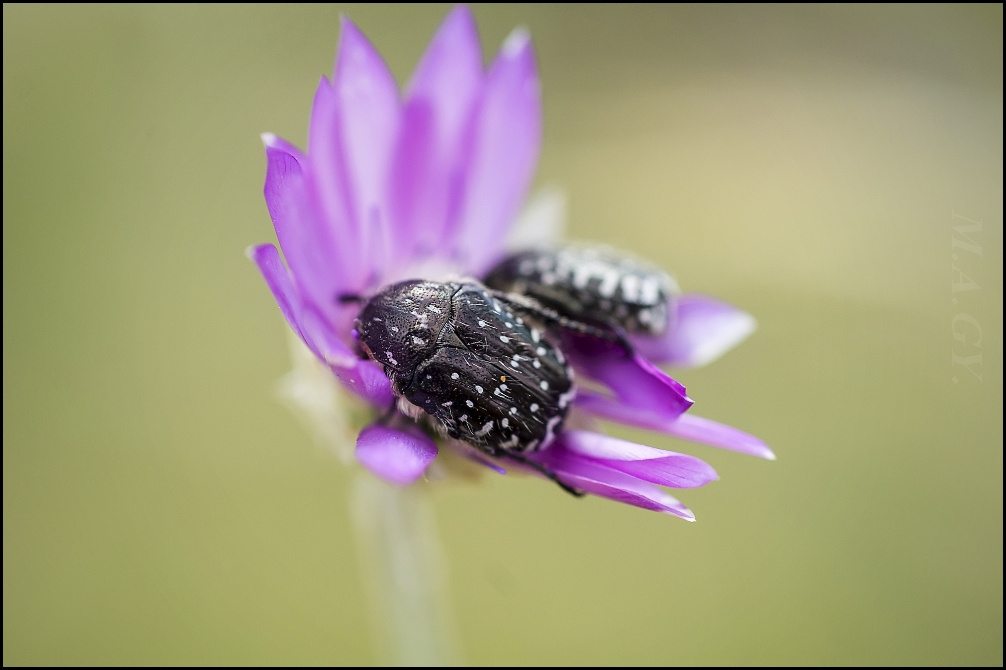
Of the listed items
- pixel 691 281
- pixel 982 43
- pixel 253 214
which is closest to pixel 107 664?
pixel 253 214

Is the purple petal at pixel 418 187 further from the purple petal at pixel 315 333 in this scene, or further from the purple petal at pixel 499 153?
the purple petal at pixel 315 333

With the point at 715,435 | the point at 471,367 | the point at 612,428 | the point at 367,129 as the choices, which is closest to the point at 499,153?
the point at 367,129

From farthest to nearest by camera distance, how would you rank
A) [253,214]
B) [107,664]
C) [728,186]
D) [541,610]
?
1. [728,186]
2. [253,214]
3. [541,610]
4. [107,664]

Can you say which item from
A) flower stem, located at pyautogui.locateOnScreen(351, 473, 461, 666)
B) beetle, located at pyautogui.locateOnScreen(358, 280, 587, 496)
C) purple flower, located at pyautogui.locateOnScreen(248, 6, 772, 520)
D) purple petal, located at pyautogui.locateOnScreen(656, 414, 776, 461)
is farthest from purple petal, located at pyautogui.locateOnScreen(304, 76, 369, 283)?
purple petal, located at pyautogui.locateOnScreen(656, 414, 776, 461)

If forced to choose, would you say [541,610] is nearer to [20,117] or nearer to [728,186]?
[728,186]

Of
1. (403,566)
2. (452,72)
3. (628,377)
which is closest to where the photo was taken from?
(628,377)

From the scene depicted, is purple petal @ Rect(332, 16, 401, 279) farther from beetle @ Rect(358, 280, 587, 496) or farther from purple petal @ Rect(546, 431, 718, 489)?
purple petal @ Rect(546, 431, 718, 489)

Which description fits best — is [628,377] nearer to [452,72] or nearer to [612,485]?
[612,485]
